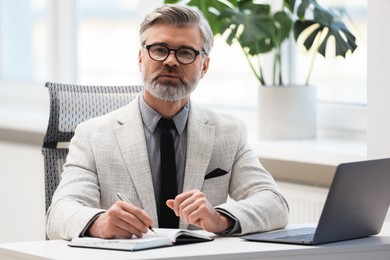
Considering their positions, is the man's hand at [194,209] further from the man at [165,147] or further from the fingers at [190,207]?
the man at [165,147]

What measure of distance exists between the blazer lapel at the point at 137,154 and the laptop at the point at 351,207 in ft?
1.14

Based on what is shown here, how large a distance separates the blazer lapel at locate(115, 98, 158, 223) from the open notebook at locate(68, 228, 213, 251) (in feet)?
1.00

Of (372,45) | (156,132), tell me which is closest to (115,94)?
(156,132)

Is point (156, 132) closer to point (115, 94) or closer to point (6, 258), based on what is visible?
point (115, 94)

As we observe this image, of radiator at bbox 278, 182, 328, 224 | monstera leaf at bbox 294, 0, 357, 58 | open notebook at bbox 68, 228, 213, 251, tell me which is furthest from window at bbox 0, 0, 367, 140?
open notebook at bbox 68, 228, 213, 251

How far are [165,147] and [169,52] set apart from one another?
270mm

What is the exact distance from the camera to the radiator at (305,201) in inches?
137

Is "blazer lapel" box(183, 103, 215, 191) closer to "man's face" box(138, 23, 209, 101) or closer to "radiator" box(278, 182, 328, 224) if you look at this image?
"man's face" box(138, 23, 209, 101)

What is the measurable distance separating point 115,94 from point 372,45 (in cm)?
84

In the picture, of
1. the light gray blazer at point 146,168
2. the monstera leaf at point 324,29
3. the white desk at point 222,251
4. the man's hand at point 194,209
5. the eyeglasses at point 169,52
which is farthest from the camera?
the monstera leaf at point 324,29

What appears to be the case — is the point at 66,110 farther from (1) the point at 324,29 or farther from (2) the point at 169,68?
(1) the point at 324,29

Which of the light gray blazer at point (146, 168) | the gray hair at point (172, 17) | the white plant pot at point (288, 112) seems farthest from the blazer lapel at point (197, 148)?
the white plant pot at point (288, 112)

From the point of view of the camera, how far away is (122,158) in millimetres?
2588

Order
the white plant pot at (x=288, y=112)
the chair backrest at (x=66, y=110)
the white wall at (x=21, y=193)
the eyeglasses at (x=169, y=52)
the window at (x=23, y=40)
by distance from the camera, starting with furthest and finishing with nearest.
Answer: the window at (x=23, y=40) → the white wall at (x=21, y=193) → the white plant pot at (x=288, y=112) → the chair backrest at (x=66, y=110) → the eyeglasses at (x=169, y=52)
